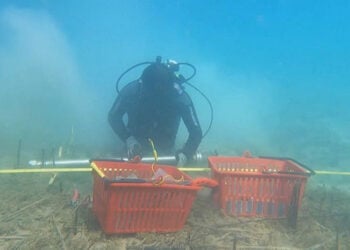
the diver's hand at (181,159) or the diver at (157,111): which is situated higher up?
the diver at (157,111)

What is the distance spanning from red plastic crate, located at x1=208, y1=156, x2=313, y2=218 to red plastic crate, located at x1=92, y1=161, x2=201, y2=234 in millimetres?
677

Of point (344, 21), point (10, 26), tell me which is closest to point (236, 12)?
point (344, 21)

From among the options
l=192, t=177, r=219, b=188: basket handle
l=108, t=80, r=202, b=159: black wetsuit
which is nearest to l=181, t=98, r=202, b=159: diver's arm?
l=108, t=80, r=202, b=159: black wetsuit

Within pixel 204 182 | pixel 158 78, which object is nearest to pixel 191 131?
pixel 158 78

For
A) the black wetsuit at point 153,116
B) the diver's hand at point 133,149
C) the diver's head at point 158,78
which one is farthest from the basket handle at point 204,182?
the diver's head at point 158,78

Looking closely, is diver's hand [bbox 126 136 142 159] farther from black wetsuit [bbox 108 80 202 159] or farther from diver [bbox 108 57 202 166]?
black wetsuit [bbox 108 80 202 159]

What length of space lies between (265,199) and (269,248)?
85 centimetres

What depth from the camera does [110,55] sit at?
4619cm

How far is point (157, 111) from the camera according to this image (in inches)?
265

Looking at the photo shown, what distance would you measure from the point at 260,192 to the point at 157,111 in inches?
108

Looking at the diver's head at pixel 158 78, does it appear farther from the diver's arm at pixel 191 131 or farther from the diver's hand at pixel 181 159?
the diver's hand at pixel 181 159

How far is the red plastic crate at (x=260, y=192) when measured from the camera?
14.6ft

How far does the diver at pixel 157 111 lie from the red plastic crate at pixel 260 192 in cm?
181

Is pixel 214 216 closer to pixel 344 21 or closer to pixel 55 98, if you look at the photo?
pixel 55 98
